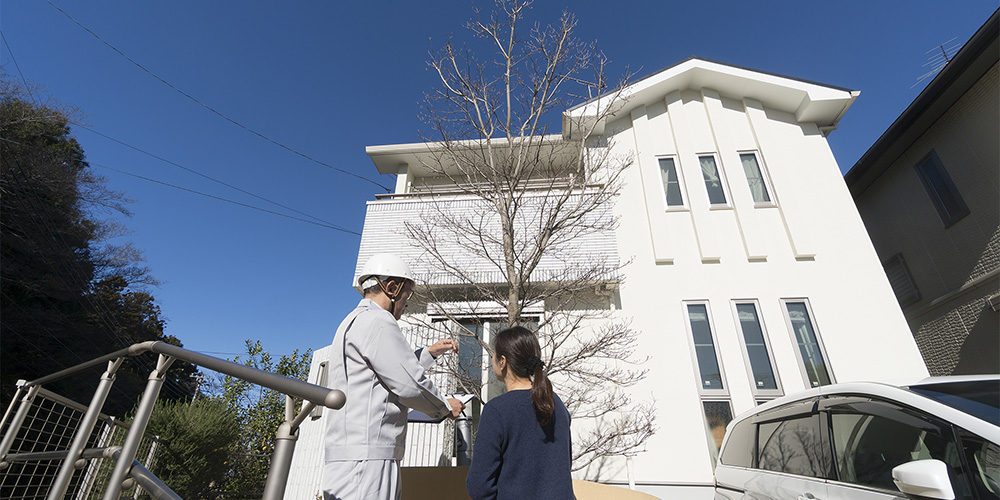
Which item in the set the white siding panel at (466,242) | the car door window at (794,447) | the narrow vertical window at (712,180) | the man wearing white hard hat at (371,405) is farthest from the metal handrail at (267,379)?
the narrow vertical window at (712,180)

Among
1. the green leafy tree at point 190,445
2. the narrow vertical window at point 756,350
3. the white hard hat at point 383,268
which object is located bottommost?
the green leafy tree at point 190,445

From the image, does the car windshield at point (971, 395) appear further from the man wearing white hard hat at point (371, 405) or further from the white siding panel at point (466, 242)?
the white siding panel at point (466, 242)

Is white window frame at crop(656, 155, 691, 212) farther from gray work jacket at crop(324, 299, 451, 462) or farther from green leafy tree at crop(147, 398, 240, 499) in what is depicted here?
green leafy tree at crop(147, 398, 240, 499)

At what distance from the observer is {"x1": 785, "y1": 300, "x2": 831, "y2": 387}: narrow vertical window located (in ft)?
21.4

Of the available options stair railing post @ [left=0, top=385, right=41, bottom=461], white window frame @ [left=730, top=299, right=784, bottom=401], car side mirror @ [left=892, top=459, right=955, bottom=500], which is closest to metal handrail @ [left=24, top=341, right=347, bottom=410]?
stair railing post @ [left=0, top=385, right=41, bottom=461]

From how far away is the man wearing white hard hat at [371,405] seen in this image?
1.65 meters

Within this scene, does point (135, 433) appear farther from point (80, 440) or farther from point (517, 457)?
point (517, 457)

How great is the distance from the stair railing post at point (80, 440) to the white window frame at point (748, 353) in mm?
7710

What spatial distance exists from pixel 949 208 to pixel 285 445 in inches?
500

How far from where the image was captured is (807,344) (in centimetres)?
678

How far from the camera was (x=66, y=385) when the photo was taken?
40.9 ft

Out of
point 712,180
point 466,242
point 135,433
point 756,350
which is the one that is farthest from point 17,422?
point 712,180

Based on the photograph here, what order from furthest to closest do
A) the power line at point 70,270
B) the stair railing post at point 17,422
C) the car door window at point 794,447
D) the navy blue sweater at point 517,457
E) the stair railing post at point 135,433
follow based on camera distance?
1. the power line at point 70,270
2. the car door window at point 794,447
3. the stair railing post at point 17,422
4. the navy blue sweater at point 517,457
5. the stair railing post at point 135,433

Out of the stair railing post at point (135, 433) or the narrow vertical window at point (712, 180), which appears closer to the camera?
the stair railing post at point (135, 433)
